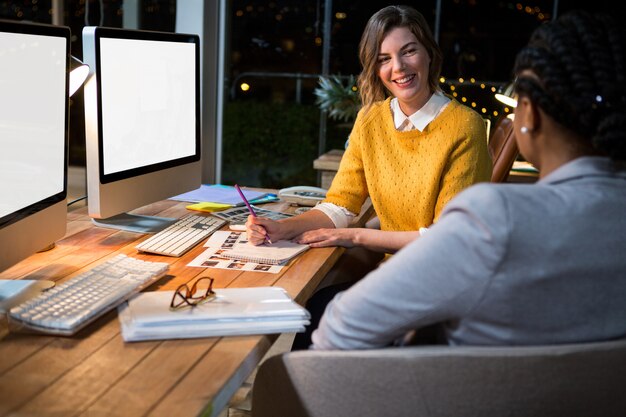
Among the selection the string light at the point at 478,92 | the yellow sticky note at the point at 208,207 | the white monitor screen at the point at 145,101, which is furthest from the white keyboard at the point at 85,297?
the string light at the point at 478,92

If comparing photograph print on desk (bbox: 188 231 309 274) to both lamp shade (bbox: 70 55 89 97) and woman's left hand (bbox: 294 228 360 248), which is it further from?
lamp shade (bbox: 70 55 89 97)

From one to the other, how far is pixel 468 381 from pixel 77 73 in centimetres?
133

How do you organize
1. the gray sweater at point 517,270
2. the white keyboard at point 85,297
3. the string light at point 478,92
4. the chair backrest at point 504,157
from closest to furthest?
the gray sweater at point 517,270, the white keyboard at point 85,297, the chair backrest at point 504,157, the string light at point 478,92

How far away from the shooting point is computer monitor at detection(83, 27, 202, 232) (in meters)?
1.99

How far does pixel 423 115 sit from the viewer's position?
7.63 feet

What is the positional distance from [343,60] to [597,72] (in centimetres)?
502

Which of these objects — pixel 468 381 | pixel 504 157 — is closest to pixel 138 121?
pixel 468 381

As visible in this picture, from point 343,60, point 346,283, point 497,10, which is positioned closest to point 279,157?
point 343,60

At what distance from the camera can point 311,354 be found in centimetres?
117

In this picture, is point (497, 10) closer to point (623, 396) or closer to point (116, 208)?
point (116, 208)

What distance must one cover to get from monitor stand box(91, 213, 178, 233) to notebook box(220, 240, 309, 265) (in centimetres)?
34

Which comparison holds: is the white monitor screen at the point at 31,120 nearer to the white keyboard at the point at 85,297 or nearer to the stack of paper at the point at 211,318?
the white keyboard at the point at 85,297

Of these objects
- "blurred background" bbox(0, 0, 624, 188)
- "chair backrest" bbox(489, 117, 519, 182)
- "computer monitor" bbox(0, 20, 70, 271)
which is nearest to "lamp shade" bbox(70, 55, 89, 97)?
"computer monitor" bbox(0, 20, 70, 271)

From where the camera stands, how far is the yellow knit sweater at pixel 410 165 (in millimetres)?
2240
